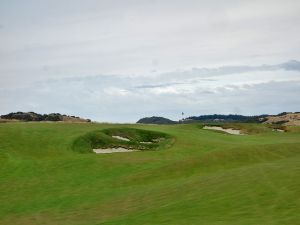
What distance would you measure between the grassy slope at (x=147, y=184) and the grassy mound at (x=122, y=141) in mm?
1607

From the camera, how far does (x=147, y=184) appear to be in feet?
116

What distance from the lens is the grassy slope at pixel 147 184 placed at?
76.2ft

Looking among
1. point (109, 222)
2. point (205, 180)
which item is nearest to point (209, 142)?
point (205, 180)

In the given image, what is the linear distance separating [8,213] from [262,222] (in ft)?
55.2

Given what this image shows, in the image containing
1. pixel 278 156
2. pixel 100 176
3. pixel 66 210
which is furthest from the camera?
pixel 278 156

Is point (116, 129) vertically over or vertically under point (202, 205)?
over

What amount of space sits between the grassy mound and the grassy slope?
1.61 m

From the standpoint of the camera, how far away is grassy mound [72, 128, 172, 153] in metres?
55.1

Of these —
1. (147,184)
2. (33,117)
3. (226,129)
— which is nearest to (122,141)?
(147,184)

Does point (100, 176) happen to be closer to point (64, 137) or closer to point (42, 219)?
point (42, 219)

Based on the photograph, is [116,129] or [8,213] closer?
[8,213]

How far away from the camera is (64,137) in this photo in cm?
5766

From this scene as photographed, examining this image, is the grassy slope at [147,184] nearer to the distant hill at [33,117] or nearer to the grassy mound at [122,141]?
the grassy mound at [122,141]

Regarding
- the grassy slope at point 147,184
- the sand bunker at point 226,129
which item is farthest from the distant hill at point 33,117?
the grassy slope at point 147,184
